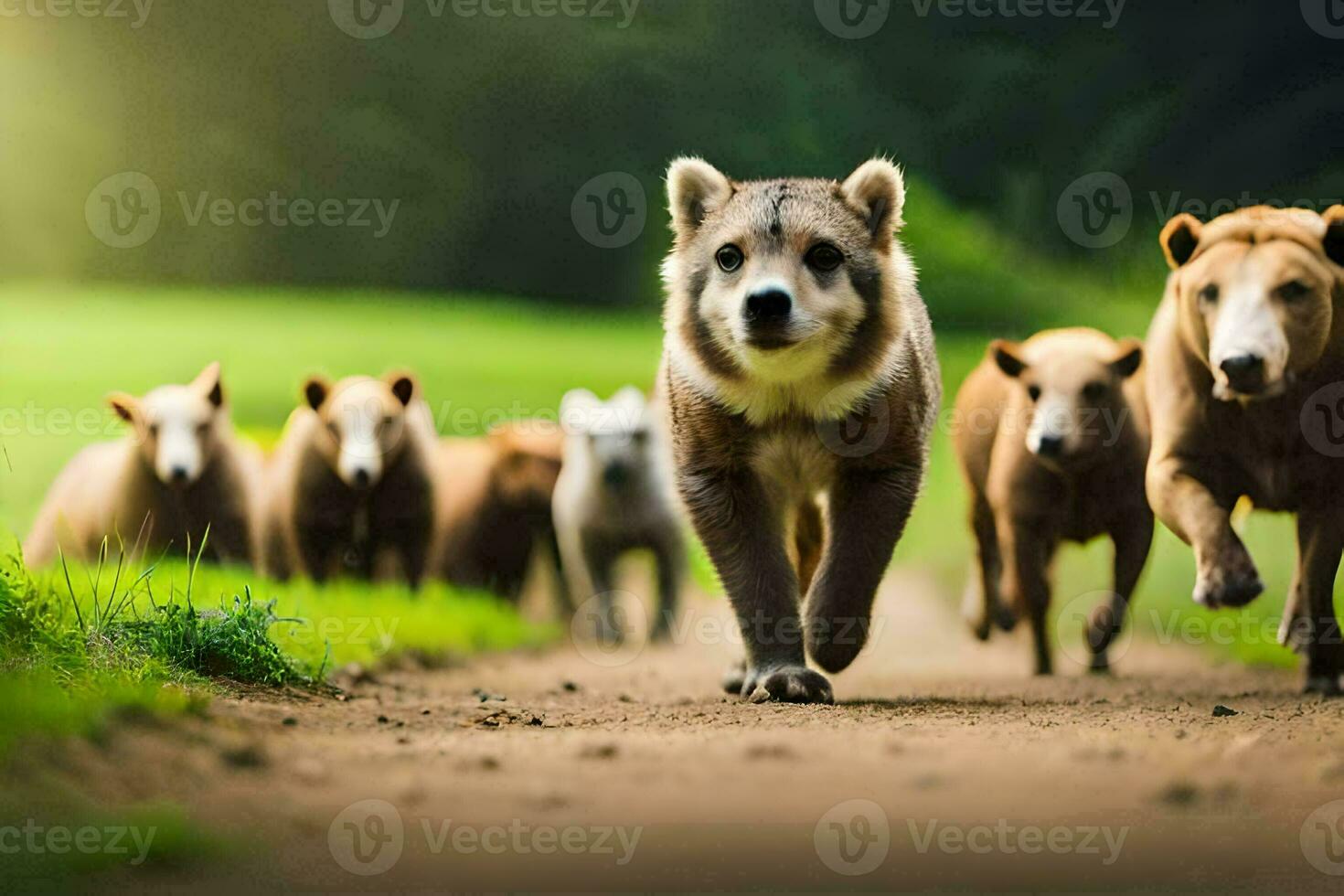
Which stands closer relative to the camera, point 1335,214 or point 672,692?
point 1335,214

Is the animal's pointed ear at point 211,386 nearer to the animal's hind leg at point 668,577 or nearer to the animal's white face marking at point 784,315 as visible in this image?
the animal's hind leg at point 668,577

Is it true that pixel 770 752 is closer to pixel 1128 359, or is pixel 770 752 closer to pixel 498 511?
pixel 1128 359

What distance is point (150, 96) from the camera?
14.9 meters

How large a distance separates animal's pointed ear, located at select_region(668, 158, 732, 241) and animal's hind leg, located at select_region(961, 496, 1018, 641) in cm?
298

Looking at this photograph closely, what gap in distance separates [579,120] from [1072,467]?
10944mm

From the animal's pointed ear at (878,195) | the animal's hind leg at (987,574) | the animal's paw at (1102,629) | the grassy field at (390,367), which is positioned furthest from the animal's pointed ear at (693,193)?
the animal's hind leg at (987,574)

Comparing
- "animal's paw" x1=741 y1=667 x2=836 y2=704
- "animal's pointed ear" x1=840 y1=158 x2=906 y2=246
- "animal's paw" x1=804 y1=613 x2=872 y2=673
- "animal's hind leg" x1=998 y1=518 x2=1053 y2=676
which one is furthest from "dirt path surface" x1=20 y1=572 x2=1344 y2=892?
"animal's hind leg" x1=998 y1=518 x2=1053 y2=676

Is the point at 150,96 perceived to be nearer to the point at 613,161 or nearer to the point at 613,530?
the point at 613,161

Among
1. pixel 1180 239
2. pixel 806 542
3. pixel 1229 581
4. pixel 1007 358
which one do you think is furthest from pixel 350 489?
pixel 1229 581

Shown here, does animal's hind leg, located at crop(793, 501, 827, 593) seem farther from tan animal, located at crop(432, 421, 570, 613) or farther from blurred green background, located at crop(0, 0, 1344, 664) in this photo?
blurred green background, located at crop(0, 0, 1344, 664)

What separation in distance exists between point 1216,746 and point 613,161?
13098mm

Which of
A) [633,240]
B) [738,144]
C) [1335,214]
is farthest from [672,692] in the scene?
[633,240]

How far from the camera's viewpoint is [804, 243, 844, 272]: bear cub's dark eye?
4.93 meters

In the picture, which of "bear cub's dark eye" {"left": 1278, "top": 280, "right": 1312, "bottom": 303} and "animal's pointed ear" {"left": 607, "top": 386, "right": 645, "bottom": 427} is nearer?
"bear cub's dark eye" {"left": 1278, "top": 280, "right": 1312, "bottom": 303}
